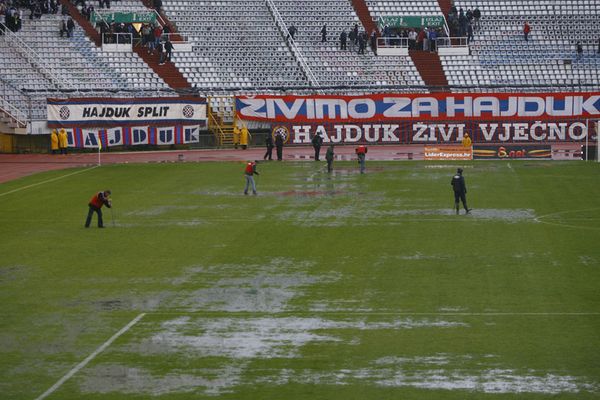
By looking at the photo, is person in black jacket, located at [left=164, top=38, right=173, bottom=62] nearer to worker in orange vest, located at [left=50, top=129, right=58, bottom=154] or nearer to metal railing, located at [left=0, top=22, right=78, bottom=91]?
metal railing, located at [left=0, top=22, right=78, bottom=91]

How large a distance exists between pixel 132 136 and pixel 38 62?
810cm

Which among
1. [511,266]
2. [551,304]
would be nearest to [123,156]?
[511,266]

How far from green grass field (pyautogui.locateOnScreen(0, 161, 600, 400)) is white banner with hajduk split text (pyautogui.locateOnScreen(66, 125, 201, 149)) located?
19525 millimetres

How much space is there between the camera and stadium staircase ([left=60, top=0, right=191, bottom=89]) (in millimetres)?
71875

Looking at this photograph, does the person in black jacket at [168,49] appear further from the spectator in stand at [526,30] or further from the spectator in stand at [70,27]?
the spectator in stand at [526,30]

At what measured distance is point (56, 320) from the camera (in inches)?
976

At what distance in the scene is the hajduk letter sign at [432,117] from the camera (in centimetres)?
7106

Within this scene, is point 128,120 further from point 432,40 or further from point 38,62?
point 432,40

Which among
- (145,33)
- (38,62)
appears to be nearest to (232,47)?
(145,33)

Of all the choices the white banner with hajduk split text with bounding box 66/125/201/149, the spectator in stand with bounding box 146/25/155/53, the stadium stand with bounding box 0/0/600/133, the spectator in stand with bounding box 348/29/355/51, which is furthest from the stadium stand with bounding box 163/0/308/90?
the spectator in stand with bounding box 348/29/355/51

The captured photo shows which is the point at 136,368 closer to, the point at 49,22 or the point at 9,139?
the point at 9,139

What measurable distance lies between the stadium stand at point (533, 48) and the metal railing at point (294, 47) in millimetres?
9642

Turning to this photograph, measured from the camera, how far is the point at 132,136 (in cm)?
6788

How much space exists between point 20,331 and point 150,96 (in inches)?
1816
